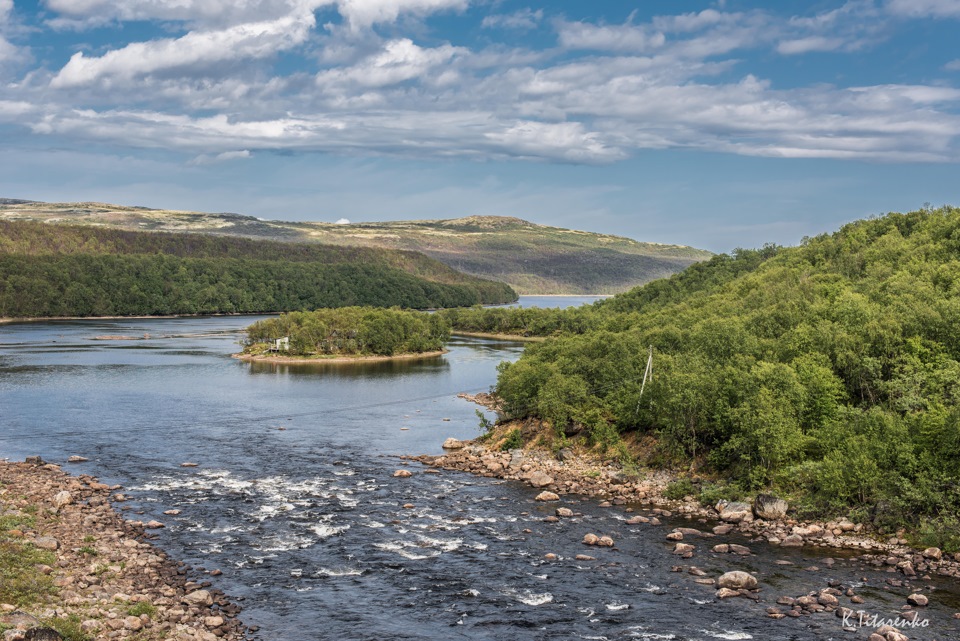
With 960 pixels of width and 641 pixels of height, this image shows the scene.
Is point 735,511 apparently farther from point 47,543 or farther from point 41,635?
point 47,543

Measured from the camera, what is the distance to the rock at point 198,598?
28.1 meters

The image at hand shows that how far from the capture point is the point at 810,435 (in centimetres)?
4441

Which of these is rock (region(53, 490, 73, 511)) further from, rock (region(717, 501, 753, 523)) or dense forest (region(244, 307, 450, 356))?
dense forest (region(244, 307, 450, 356))

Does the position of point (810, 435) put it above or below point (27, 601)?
above

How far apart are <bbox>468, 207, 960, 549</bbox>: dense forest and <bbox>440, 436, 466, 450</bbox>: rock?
4.44 m

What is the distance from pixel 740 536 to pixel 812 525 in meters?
3.48

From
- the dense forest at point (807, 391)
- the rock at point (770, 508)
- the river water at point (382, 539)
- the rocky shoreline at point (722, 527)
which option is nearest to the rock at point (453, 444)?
the river water at point (382, 539)

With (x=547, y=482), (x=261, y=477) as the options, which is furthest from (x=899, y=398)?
(x=261, y=477)

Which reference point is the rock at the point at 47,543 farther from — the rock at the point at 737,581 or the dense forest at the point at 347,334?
the dense forest at the point at 347,334

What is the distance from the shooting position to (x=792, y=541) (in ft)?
119

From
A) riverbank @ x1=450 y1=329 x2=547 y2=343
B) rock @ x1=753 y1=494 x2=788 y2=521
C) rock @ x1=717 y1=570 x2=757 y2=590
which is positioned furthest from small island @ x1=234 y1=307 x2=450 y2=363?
rock @ x1=717 y1=570 x2=757 y2=590

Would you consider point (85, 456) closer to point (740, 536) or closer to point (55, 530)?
point (55, 530)

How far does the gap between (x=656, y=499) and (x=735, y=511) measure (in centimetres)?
458

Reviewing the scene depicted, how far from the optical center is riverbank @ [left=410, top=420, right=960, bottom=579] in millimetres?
34312
